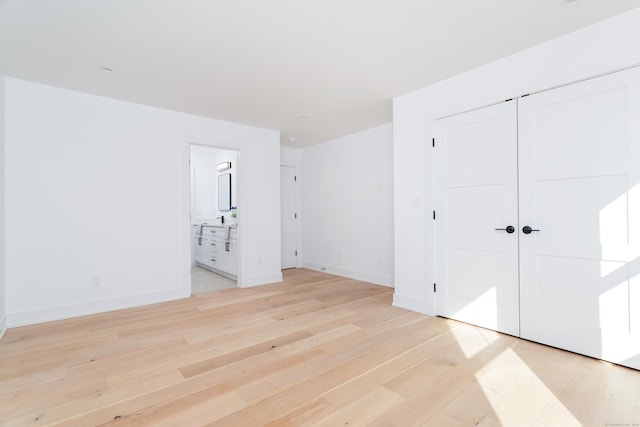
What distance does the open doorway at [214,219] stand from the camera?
5258 mm

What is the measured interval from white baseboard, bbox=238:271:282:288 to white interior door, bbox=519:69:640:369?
3.52 m

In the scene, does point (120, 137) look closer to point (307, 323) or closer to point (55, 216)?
point (55, 216)

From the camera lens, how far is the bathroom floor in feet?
15.3

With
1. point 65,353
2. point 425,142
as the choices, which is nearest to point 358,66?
point 425,142

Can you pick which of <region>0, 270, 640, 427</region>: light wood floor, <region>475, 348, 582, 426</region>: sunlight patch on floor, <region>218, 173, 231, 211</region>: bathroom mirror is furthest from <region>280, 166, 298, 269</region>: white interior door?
<region>475, 348, 582, 426</region>: sunlight patch on floor

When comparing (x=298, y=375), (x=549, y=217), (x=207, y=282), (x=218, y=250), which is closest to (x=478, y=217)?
(x=549, y=217)

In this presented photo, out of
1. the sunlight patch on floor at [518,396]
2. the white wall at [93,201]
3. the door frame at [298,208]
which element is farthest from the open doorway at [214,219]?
the sunlight patch on floor at [518,396]

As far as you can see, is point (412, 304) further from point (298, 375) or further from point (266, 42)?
point (266, 42)

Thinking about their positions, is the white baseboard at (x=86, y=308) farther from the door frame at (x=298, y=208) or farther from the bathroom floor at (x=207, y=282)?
the door frame at (x=298, y=208)

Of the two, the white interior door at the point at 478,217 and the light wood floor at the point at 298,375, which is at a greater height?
the white interior door at the point at 478,217

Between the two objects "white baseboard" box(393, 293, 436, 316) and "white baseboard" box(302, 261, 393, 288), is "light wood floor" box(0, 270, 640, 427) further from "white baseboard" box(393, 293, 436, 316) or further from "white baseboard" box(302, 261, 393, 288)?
"white baseboard" box(302, 261, 393, 288)

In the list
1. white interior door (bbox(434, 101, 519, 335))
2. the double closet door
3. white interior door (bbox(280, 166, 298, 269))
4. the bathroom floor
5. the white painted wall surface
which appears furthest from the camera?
the white painted wall surface

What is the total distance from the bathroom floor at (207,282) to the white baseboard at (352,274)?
172 cm

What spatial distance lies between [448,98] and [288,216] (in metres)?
4.06
